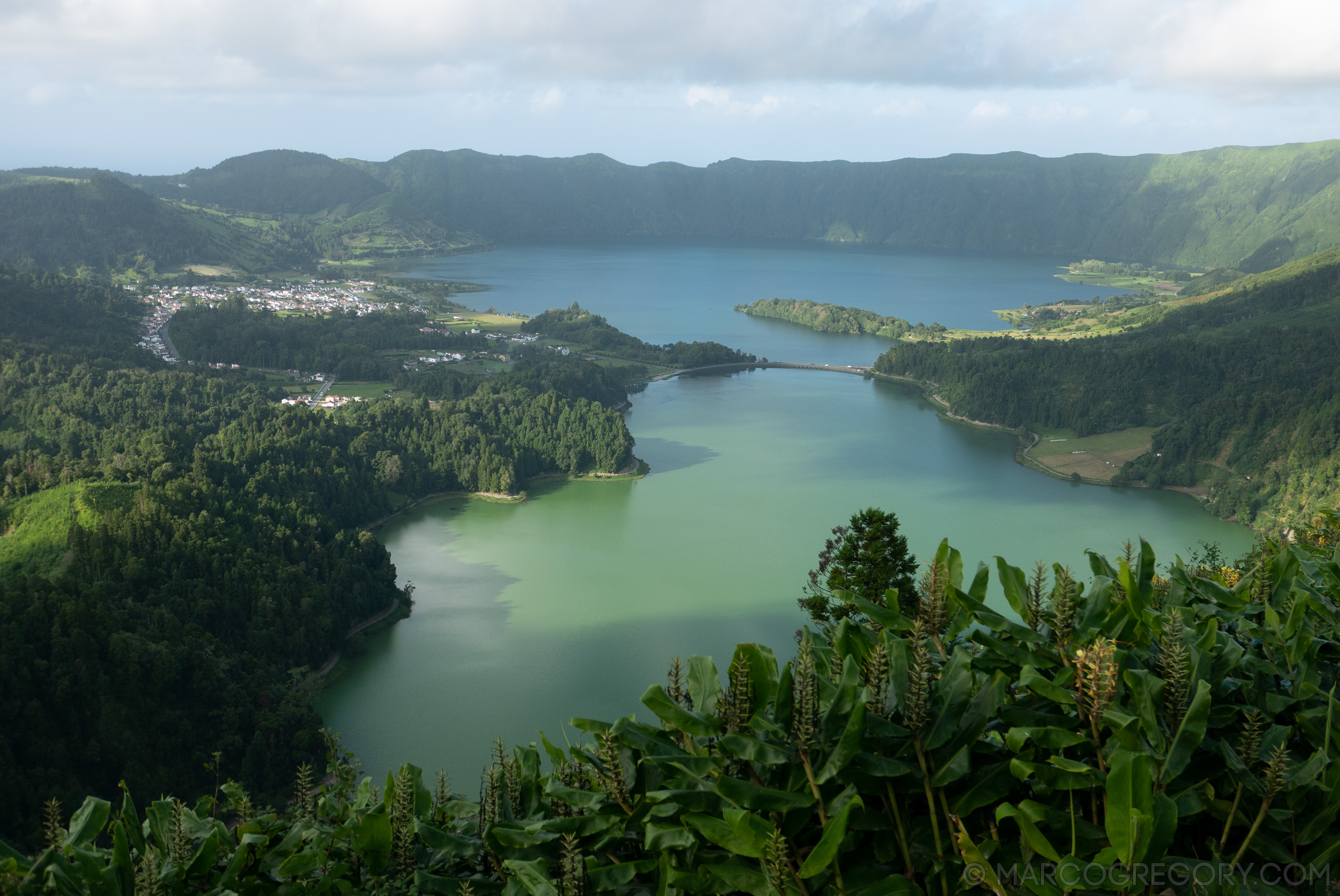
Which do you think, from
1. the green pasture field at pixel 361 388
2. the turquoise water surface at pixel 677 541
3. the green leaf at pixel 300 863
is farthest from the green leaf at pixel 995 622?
the green pasture field at pixel 361 388

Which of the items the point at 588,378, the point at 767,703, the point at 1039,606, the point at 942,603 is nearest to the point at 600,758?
the point at 767,703

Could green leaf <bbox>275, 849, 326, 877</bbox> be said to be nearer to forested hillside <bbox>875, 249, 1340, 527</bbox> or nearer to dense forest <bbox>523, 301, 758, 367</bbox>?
forested hillside <bbox>875, 249, 1340, 527</bbox>

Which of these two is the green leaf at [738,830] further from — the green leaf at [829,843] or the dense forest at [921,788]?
the green leaf at [829,843]

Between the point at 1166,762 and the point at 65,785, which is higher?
the point at 1166,762

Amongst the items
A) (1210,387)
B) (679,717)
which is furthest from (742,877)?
(1210,387)

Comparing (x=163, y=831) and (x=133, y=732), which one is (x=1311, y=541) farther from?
(x=133, y=732)

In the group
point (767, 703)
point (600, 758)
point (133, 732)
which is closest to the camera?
point (767, 703)
